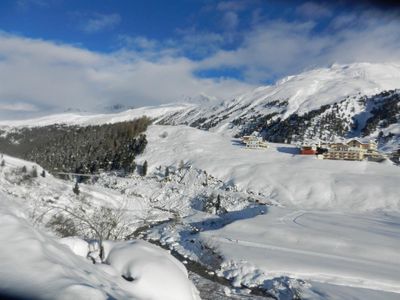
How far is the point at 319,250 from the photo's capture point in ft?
76.0

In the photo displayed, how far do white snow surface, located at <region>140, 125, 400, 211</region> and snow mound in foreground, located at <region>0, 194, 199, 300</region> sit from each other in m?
35.8

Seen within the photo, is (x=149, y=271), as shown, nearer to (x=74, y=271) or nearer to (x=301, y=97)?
(x=74, y=271)

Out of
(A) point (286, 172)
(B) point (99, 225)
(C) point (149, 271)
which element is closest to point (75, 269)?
(C) point (149, 271)

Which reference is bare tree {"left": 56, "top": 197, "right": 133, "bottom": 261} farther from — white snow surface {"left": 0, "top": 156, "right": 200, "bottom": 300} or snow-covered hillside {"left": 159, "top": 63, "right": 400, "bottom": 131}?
snow-covered hillside {"left": 159, "top": 63, "right": 400, "bottom": 131}

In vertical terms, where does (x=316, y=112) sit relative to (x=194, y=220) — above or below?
above

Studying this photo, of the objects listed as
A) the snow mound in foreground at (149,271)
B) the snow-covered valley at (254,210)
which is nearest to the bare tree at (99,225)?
the snow mound in foreground at (149,271)

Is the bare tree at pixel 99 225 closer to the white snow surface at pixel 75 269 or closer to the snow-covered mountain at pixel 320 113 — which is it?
the white snow surface at pixel 75 269

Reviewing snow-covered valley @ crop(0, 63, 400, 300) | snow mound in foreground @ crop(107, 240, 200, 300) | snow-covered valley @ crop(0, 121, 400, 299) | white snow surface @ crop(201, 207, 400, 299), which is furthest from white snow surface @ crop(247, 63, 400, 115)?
snow mound in foreground @ crop(107, 240, 200, 300)

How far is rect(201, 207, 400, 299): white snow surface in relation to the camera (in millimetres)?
17781

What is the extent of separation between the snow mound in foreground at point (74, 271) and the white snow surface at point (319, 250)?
40.4 ft

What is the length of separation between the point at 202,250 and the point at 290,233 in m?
6.06

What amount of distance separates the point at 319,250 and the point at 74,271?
2123 cm

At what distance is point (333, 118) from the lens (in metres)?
114

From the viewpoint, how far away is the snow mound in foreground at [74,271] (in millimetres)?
3170
